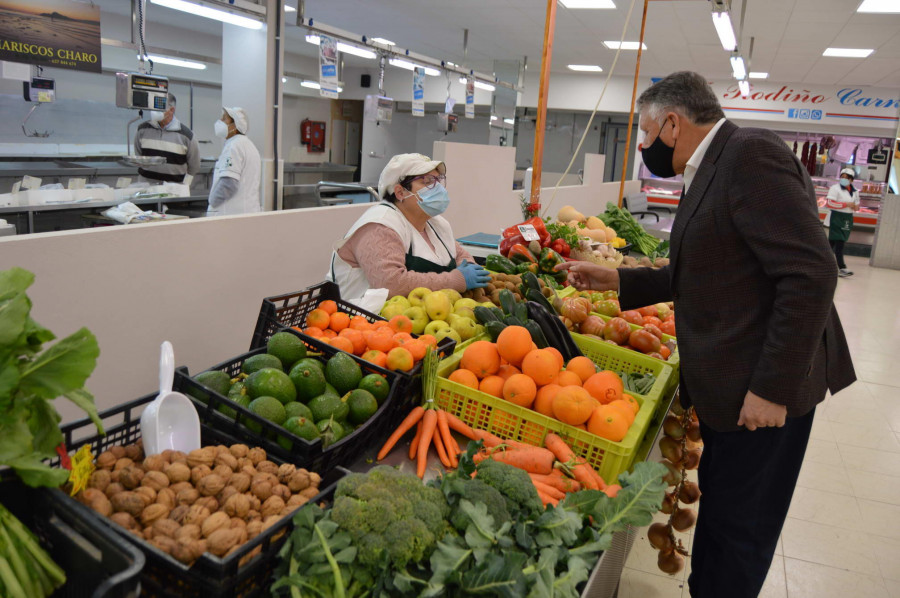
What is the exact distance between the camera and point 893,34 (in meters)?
8.54

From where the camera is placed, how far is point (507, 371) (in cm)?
203

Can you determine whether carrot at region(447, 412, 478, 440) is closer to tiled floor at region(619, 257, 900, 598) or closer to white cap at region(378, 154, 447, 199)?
tiled floor at region(619, 257, 900, 598)

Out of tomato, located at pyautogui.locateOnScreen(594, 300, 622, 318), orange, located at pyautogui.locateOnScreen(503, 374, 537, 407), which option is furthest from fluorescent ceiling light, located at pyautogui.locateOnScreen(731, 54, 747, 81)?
orange, located at pyautogui.locateOnScreen(503, 374, 537, 407)

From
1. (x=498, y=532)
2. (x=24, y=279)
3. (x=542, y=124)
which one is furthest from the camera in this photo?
(x=542, y=124)

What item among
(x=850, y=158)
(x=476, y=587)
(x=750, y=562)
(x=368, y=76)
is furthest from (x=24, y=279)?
(x=850, y=158)

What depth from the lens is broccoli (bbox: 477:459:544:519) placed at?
1353 mm

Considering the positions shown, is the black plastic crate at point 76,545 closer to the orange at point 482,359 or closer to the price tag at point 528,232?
the orange at point 482,359

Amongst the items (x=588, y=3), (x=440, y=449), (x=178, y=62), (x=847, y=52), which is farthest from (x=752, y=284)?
(x=178, y=62)

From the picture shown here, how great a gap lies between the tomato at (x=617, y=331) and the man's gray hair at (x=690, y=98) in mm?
1034

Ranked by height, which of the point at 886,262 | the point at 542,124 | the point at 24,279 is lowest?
the point at 886,262

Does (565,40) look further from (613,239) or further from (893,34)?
(613,239)

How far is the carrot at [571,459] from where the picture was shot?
1607 millimetres

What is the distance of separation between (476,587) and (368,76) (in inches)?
631

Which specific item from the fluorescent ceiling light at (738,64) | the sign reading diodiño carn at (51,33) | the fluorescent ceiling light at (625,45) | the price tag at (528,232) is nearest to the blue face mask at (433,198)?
the price tag at (528,232)
